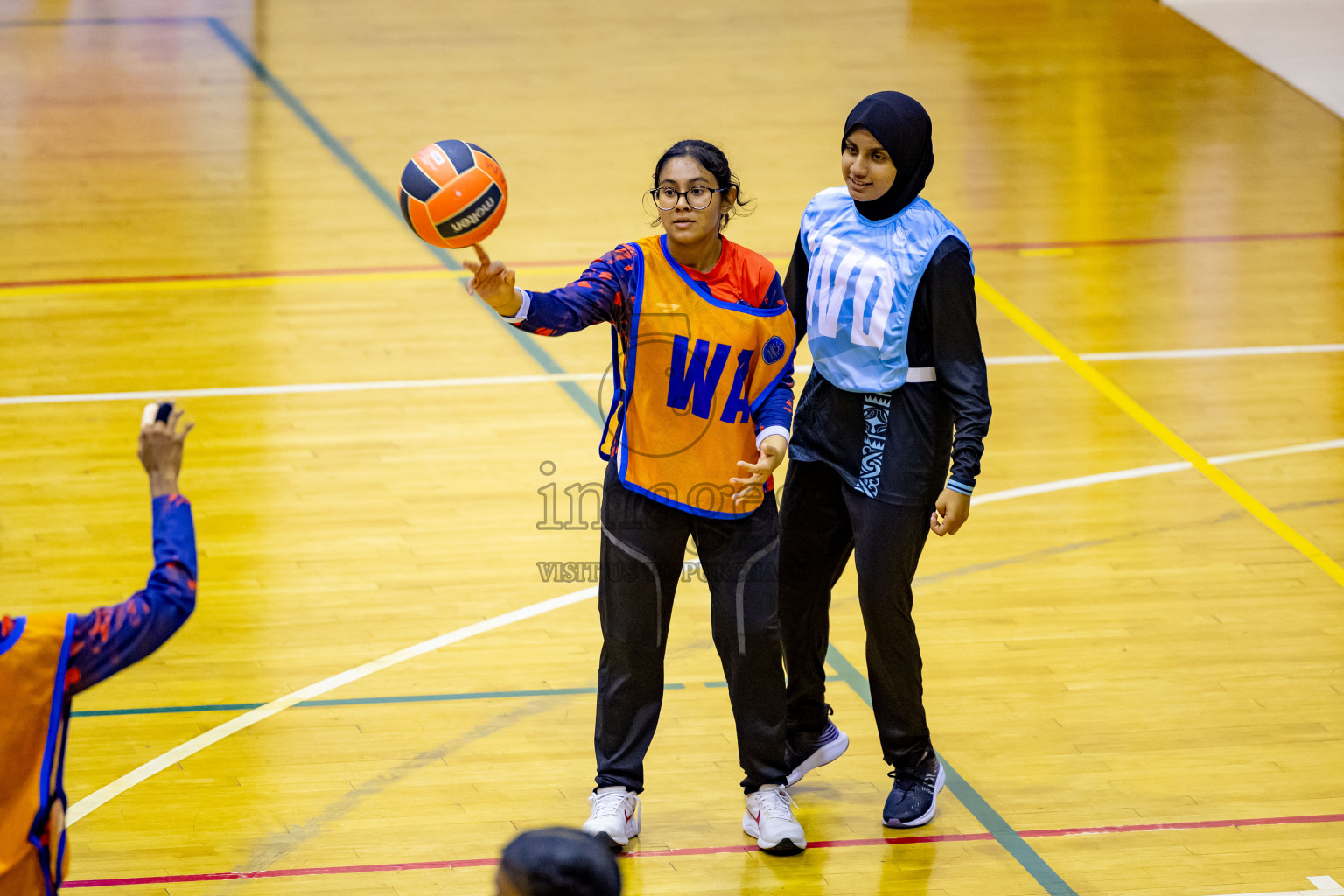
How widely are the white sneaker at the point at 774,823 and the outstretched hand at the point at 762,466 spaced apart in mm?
932

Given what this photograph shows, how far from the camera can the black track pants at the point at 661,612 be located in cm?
423

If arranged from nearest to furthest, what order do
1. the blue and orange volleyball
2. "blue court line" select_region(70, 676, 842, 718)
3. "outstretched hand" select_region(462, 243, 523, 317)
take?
"outstretched hand" select_region(462, 243, 523, 317), the blue and orange volleyball, "blue court line" select_region(70, 676, 842, 718)

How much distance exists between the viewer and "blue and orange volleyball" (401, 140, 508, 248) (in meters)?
3.99

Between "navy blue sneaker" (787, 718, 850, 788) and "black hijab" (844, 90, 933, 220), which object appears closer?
"black hijab" (844, 90, 933, 220)

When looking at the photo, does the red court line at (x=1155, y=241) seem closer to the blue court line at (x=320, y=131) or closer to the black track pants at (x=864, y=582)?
the blue court line at (x=320, y=131)

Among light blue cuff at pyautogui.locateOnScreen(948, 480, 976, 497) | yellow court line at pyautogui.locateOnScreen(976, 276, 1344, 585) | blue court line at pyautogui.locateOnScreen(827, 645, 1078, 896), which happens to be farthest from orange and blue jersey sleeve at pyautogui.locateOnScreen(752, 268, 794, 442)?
yellow court line at pyautogui.locateOnScreen(976, 276, 1344, 585)

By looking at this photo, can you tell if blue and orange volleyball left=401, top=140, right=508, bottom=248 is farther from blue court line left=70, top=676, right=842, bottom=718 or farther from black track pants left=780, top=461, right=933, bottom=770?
blue court line left=70, top=676, right=842, bottom=718

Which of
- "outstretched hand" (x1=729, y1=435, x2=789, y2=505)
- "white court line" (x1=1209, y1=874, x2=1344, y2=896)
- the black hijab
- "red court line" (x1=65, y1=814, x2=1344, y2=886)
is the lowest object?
"red court line" (x1=65, y1=814, x2=1344, y2=886)

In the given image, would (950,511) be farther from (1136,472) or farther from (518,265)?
(518,265)

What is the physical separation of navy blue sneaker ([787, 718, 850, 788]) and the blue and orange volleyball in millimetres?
1828

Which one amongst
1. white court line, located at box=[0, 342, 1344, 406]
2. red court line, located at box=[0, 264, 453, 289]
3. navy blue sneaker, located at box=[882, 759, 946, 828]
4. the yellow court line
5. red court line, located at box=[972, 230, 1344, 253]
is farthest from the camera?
red court line, located at box=[972, 230, 1344, 253]

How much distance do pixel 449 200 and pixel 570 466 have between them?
301 cm

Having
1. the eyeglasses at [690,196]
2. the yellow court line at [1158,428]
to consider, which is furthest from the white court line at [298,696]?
the yellow court line at [1158,428]

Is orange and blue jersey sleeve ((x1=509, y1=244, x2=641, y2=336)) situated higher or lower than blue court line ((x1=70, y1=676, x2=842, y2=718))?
higher
